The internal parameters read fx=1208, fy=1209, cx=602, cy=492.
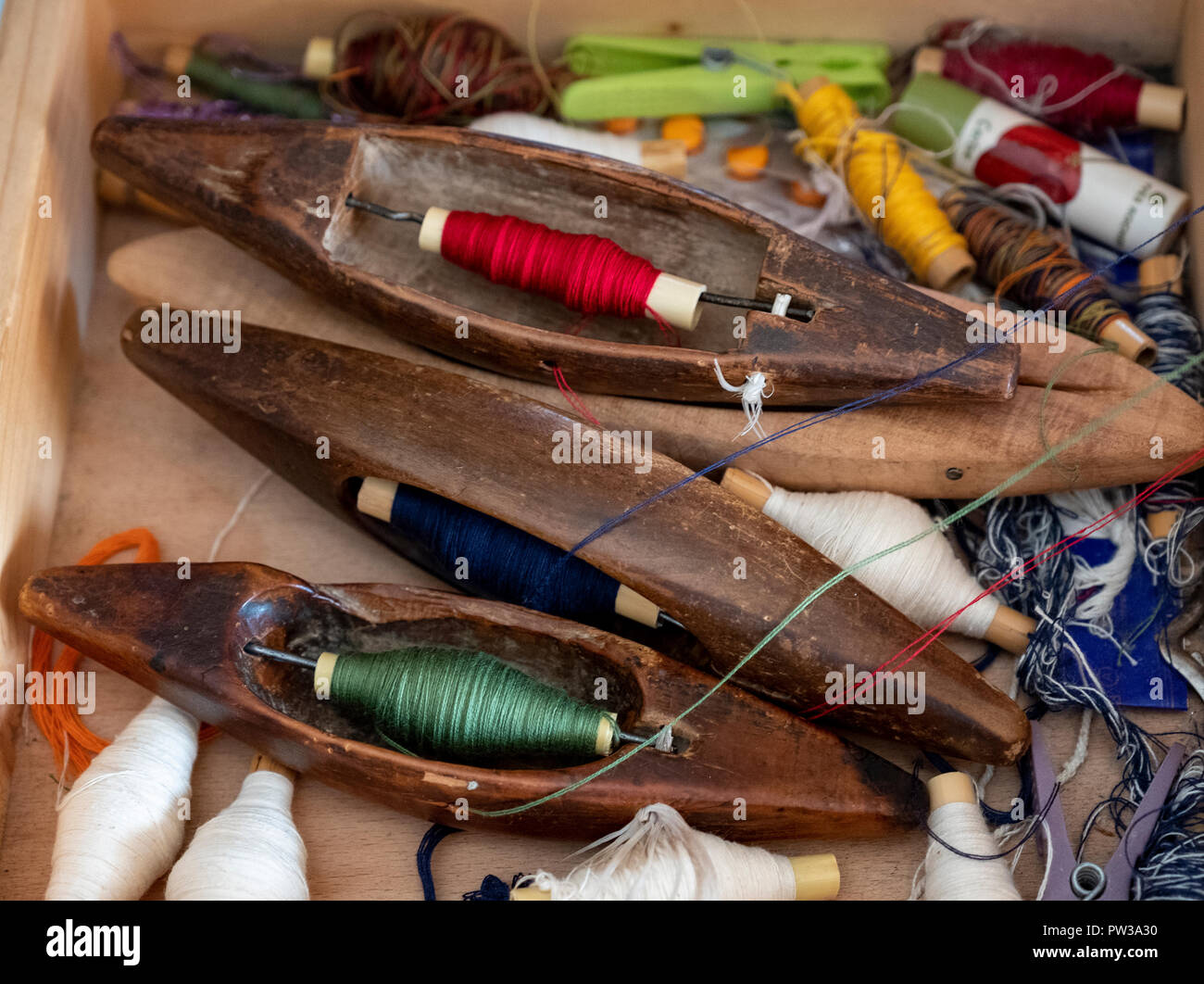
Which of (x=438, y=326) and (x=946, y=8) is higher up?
(x=946, y=8)

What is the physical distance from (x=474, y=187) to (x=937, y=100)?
0.66 meters

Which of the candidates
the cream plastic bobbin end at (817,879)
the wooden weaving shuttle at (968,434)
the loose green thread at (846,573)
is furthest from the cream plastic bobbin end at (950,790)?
the wooden weaving shuttle at (968,434)

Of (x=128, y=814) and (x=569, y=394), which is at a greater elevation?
(x=569, y=394)

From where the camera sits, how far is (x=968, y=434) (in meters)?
1.35

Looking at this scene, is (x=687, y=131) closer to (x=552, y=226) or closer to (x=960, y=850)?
(x=552, y=226)

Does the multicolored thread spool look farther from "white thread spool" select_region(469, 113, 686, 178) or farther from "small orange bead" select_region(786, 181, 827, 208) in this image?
"white thread spool" select_region(469, 113, 686, 178)

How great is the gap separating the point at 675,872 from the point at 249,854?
412 mm

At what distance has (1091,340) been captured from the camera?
1.46 m

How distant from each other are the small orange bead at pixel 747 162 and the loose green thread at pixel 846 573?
23.3 inches

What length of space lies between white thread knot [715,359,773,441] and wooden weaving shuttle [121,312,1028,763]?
11 centimetres

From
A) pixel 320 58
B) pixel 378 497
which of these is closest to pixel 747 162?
pixel 320 58

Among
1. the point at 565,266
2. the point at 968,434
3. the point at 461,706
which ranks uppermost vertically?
the point at 565,266
